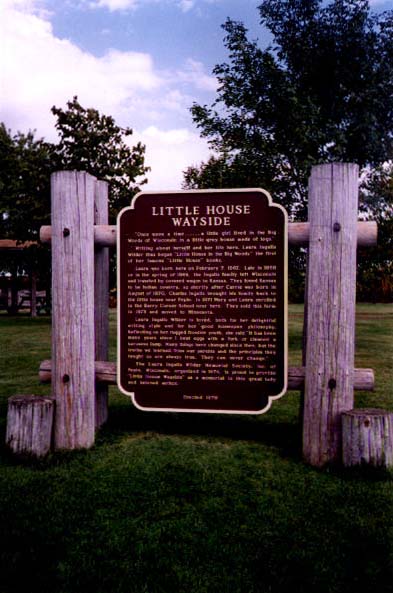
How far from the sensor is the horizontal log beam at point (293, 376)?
464 cm

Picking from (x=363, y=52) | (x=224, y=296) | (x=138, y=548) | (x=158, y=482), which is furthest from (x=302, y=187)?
(x=138, y=548)

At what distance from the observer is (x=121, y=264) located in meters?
4.79

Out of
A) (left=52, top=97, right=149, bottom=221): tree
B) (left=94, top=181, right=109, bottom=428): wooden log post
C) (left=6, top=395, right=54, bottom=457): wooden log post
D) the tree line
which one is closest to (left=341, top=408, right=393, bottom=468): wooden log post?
(left=94, top=181, right=109, bottom=428): wooden log post

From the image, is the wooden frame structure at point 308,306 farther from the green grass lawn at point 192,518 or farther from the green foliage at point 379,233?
the green foliage at point 379,233

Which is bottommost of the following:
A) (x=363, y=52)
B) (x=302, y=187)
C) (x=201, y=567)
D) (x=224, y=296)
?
(x=201, y=567)

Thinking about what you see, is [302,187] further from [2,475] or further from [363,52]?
[2,475]

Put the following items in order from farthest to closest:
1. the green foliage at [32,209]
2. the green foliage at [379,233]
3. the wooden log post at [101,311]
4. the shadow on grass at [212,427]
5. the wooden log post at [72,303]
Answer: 1. the green foliage at [32,209]
2. the green foliage at [379,233]
3. the wooden log post at [101,311]
4. the shadow on grass at [212,427]
5. the wooden log post at [72,303]

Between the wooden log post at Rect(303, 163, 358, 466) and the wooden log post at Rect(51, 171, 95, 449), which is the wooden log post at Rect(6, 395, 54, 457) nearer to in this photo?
the wooden log post at Rect(51, 171, 95, 449)

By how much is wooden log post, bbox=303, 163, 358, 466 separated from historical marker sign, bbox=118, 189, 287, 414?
0.85 feet

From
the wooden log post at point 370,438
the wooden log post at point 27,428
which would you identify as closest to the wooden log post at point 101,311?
the wooden log post at point 27,428

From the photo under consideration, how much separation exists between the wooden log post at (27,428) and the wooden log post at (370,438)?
2611mm

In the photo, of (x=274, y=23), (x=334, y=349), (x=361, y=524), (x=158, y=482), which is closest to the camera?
(x=361, y=524)

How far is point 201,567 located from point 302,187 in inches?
474

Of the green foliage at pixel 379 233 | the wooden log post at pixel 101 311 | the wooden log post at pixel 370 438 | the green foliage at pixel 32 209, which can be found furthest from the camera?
the green foliage at pixel 32 209
